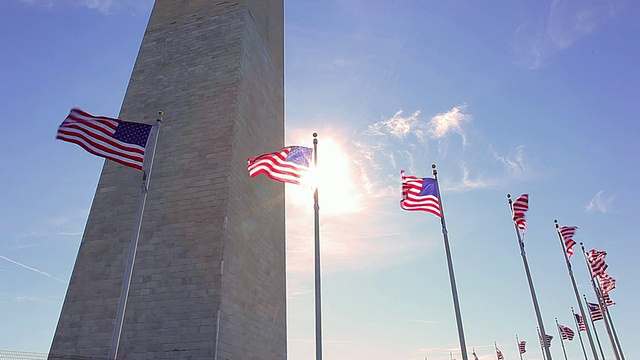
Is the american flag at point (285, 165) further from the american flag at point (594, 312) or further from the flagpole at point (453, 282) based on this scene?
the american flag at point (594, 312)

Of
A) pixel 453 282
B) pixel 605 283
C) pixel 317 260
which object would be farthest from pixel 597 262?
pixel 317 260

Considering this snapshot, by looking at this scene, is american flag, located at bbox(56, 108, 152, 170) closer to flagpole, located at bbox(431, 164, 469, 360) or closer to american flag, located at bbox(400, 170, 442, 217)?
american flag, located at bbox(400, 170, 442, 217)

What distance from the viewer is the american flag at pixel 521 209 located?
1759 centimetres

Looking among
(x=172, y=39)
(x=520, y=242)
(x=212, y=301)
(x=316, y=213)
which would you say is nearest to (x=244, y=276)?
(x=212, y=301)

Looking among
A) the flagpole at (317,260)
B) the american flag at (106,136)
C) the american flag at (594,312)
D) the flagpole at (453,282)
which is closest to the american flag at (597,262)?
the american flag at (594,312)

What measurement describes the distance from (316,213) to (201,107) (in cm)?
886

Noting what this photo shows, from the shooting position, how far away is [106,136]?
38.9 ft

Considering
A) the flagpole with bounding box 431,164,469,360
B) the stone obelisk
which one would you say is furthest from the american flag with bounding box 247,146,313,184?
the flagpole with bounding box 431,164,469,360

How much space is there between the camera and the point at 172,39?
22234 millimetres

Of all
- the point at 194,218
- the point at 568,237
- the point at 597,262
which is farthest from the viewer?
the point at 597,262

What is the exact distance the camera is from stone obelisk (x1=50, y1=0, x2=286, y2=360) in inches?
576

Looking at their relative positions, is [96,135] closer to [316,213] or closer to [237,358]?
[316,213]

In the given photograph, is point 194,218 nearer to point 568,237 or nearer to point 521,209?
point 521,209

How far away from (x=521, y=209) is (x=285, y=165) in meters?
10.5
